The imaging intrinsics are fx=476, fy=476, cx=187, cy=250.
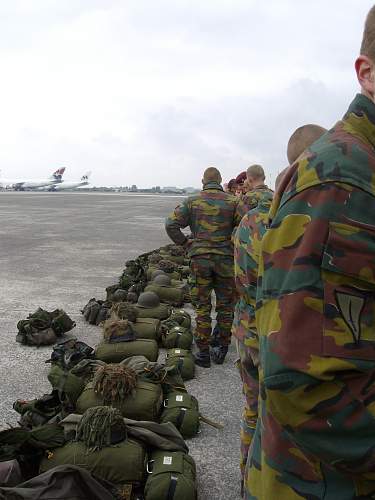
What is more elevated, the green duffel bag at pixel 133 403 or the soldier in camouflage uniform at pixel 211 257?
the soldier in camouflage uniform at pixel 211 257

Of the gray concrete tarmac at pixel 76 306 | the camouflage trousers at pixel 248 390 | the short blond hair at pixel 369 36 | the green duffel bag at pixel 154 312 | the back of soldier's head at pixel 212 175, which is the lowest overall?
the gray concrete tarmac at pixel 76 306

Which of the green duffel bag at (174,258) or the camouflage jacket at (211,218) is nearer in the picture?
the camouflage jacket at (211,218)

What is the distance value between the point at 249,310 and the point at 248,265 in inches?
12.3

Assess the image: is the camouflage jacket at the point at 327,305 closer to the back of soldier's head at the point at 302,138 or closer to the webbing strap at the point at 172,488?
the back of soldier's head at the point at 302,138

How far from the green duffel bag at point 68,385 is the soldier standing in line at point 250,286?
1448 millimetres

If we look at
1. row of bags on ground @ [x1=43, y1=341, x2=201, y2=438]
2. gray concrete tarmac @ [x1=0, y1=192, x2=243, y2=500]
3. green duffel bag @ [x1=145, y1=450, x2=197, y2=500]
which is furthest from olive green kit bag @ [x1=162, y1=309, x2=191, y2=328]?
green duffel bag @ [x1=145, y1=450, x2=197, y2=500]

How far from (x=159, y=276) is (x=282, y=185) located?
6726 millimetres

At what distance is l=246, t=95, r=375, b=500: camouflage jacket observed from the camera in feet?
3.16

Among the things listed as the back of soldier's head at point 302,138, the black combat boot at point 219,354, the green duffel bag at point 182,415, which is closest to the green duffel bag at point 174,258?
the black combat boot at point 219,354

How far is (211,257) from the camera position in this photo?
5387 mm

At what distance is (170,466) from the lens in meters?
2.90

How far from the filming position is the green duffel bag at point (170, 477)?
2732mm

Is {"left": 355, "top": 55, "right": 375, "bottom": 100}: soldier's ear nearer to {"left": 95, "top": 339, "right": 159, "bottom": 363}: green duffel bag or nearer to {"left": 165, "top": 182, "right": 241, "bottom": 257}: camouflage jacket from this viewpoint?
{"left": 95, "top": 339, "right": 159, "bottom": 363}: green duffel bag

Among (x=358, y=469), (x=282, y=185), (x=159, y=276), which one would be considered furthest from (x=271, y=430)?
(x=159, y=276)
